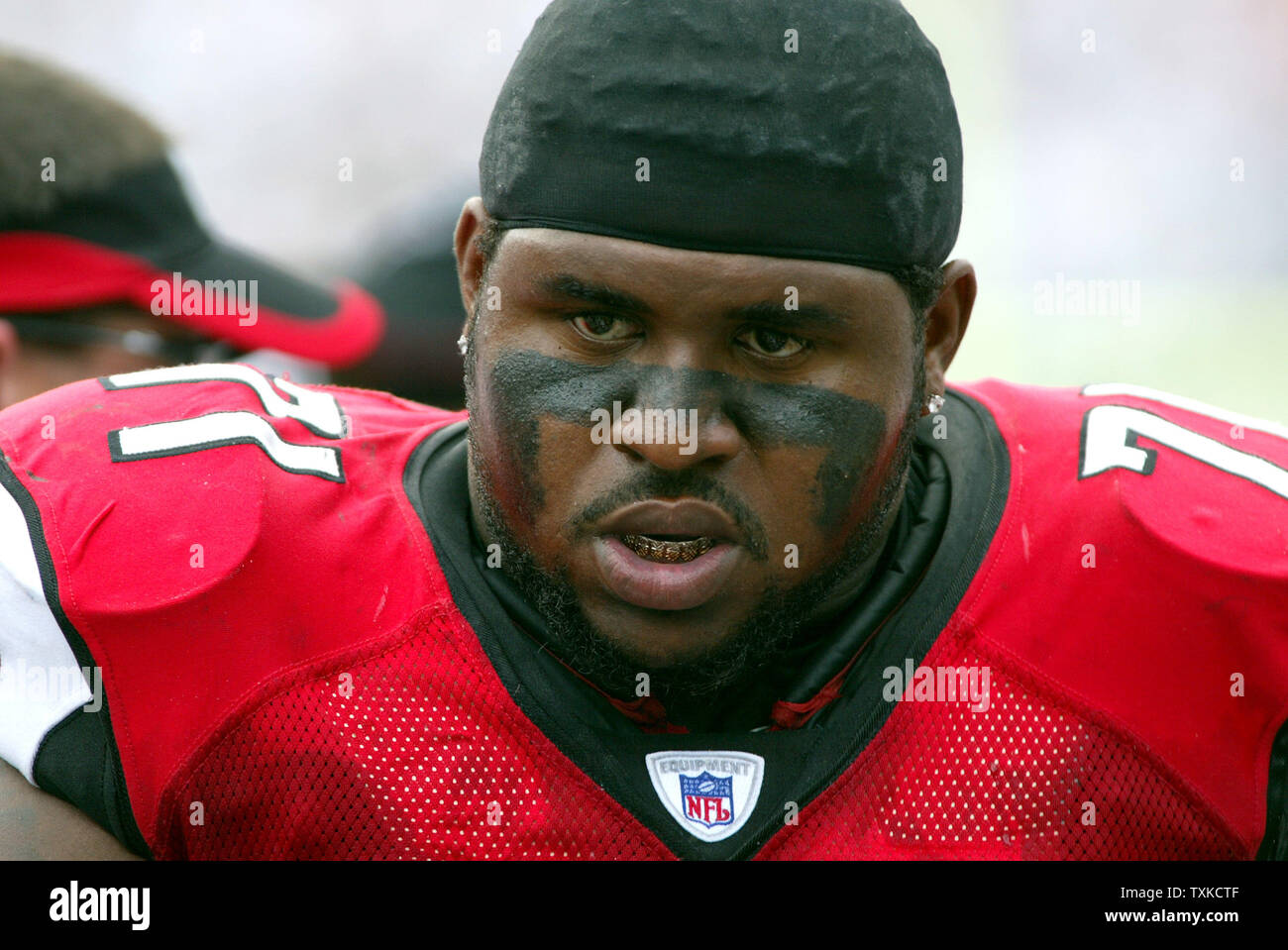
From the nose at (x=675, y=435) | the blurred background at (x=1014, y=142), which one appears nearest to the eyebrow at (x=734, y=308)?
the nose at (x=675, y=435)

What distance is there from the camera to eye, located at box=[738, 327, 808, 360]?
1509 mm

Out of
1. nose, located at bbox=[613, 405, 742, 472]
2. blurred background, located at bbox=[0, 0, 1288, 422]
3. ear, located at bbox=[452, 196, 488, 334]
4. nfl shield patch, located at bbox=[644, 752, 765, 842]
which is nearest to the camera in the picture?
nose, located at bbox=[613, 405, 742, 472]

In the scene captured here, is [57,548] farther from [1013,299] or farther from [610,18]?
[1013,299]

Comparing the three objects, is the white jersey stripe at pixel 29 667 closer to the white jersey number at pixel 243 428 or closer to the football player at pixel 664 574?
the football player at pixel 664 574

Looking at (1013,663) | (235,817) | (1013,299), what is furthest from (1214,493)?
(1013,299)

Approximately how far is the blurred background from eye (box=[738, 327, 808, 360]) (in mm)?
4043

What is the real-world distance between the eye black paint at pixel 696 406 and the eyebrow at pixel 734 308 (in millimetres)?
58

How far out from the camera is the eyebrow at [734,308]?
58.2 inches

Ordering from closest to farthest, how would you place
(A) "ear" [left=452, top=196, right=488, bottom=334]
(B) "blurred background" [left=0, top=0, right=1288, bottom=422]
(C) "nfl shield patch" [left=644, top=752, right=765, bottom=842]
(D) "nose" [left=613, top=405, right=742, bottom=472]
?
1. (D) "nose" [left=613, top=405, right=742, bottom=472]
2. (C) "nfl shield patch" [left=644, top=752, right=765, bottom=842]
3. (A) "ear" [left=452, top=196, right=488, bottom=334]
4. (B) "blurred background" [left=0, top=0, right=1288, bottom=422]

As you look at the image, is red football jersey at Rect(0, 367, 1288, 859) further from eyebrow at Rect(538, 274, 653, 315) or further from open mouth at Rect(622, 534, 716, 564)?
eyebrow at Rect(538, 274, 653, 315)

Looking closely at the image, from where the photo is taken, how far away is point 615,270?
4.88 feet

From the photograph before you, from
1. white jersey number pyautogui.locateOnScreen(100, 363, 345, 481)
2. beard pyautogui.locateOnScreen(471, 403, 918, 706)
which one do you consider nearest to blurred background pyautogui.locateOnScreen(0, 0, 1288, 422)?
white jersey number pyautogui.locateOnScreen(100, 363, 345, 481)

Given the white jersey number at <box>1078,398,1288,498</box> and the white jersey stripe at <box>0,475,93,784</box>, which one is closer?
the white jersey stripe at <box>0,475,93,784</box>

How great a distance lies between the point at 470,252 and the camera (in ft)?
5.60
